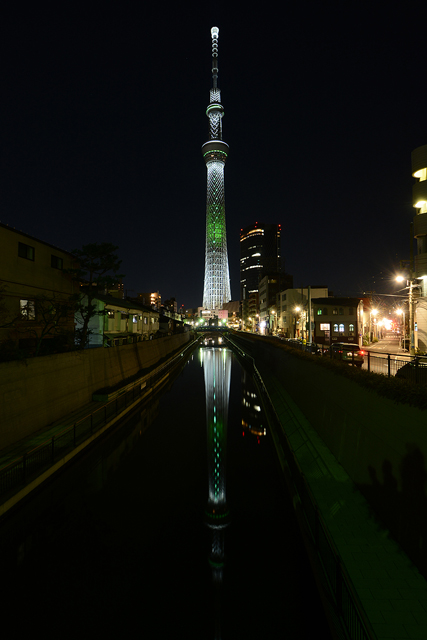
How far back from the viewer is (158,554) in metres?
7.22

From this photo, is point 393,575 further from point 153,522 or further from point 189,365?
point 189,365

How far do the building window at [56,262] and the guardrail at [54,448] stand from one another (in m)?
8.85

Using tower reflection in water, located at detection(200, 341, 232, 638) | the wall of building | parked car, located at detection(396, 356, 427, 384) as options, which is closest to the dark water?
tower reflection in water, located at detection(200, 341, 232, 638)

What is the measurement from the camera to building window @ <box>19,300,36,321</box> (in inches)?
580

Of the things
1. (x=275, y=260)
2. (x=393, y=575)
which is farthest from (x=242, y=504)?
(x=275, y=260)

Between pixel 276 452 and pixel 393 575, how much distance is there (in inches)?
310

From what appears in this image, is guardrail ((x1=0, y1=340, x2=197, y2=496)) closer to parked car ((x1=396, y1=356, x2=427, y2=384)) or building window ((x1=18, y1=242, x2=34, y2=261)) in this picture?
building window ((x1=18, y1=242, x2=34, y2=261))

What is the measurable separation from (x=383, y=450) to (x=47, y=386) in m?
12.4

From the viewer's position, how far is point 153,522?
843cm

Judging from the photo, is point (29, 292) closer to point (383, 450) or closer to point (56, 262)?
point (56, 262)

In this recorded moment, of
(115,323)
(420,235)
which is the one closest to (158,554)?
(420,235)

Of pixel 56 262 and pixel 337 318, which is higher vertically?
pixel 56 262

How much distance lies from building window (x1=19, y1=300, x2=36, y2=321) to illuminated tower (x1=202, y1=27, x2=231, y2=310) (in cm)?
11542

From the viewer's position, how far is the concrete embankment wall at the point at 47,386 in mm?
10619
